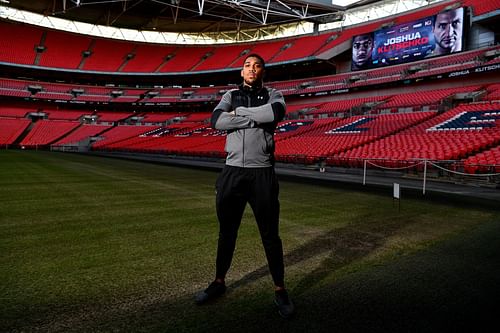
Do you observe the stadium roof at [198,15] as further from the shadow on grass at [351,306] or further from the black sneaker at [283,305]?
the black sneaker at [283,305]

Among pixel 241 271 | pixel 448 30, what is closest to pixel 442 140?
pixel 448 30

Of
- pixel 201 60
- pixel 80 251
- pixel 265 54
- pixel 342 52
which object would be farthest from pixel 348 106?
pixel 80 251

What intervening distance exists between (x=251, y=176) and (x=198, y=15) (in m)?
40.5

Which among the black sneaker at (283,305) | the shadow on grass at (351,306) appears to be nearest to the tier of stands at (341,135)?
the shadow on grass at (351,306)

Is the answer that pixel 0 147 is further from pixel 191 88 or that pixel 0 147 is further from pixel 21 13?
pixel 191 88

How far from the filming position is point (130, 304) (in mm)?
2338

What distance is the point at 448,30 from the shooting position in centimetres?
2423

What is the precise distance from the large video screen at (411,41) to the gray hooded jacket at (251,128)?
2772 cm

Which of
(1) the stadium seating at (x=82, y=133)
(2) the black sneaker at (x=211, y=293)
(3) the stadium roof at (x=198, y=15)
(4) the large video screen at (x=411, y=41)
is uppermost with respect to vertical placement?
(3) the stadium roof at (x=198, y=15)

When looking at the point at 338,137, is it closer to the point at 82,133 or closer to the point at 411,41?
the point at 411,41

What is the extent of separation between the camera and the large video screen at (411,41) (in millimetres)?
23969

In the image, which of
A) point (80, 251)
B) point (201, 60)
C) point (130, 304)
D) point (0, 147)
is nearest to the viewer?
point (130, 304)

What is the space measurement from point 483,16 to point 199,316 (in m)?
30.0

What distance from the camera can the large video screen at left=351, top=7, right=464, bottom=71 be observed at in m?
24.0
